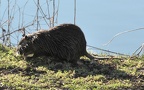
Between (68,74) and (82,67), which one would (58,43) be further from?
(68,74)

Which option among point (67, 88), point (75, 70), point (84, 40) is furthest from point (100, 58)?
point (67, 88)

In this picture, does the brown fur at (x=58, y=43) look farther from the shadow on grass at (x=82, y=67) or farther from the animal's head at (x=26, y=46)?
the shadow on grass at (x=82, y=67)

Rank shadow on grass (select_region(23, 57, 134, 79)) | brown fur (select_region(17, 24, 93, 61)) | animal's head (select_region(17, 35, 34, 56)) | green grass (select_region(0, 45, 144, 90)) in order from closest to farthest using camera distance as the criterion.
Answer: green grass (select_region(0, 45, 144, 90))
shadow on grass (select_region(23, 57, 134, 79))
brown fur (select_region(17, 24, 93, 61))
animal's head (select_region(17, 35, 34, 56))

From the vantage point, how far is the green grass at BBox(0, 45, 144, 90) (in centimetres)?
506

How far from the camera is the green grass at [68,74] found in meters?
5.06

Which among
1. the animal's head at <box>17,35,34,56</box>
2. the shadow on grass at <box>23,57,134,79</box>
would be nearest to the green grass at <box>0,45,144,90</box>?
the shadow on grass at <box>23,57,134,79</box>

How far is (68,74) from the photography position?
18.4 ft

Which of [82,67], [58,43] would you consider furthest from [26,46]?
[82,67]

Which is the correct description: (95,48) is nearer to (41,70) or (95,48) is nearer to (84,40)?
(84,40)

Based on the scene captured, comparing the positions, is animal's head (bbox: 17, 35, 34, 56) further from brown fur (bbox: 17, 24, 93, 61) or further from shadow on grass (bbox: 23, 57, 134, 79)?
shadow on grass (bbox: 23, 57, 134, 79)

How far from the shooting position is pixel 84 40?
21.1ft

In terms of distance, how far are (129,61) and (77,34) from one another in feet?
2.99

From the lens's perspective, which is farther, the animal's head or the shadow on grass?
the animal's head

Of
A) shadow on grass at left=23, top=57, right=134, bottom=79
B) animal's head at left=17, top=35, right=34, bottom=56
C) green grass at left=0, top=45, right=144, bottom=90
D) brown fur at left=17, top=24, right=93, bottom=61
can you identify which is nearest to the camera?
green grass at left=0, top=45, right=144, bottom=90
